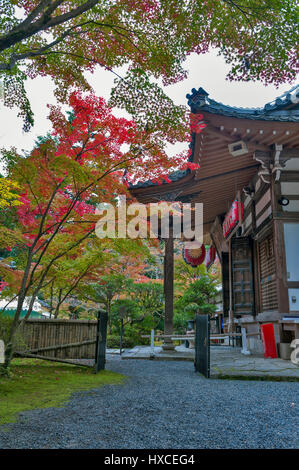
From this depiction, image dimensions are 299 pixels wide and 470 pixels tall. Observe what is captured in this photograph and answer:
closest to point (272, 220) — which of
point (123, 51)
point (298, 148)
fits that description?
point (298, 148)

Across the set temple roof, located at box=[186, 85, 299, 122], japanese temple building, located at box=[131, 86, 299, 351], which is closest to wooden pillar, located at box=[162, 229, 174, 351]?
japanese temple building, located at box=[131, 86, 299, 351]

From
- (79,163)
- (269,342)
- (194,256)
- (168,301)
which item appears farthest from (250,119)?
(194,256)

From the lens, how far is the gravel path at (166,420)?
229 cm

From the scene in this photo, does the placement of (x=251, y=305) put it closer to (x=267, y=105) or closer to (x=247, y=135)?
(x=247, y=135)

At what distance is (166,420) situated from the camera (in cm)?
283

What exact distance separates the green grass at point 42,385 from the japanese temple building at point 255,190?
4.14m

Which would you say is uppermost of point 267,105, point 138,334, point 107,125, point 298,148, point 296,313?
point 267,105

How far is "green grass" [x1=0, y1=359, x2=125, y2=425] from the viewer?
334 centimetres

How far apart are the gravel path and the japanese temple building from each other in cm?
339

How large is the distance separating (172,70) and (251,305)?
23.5 feet

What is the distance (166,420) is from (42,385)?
2491 millimetres

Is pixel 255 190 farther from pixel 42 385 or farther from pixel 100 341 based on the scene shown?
pixel 42 385

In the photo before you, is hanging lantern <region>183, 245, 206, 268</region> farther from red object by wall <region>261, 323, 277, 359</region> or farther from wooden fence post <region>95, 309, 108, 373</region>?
wooden fence post <region>95, 309, 108, 373</region>

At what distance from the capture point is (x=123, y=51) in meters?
5.23
